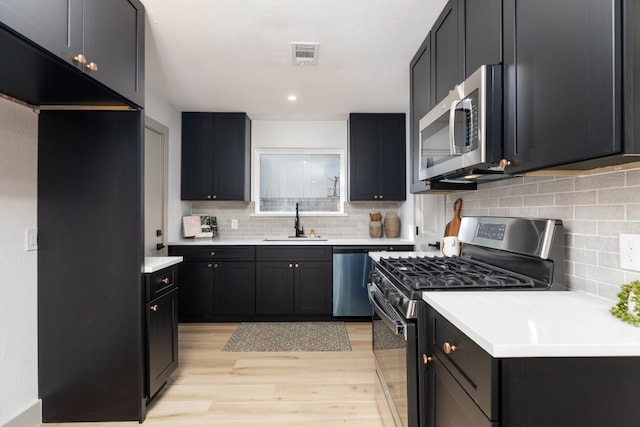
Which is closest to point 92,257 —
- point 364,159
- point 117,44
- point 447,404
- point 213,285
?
point 117,44

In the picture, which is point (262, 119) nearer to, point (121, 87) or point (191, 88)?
point (191, 88)

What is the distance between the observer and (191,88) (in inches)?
119

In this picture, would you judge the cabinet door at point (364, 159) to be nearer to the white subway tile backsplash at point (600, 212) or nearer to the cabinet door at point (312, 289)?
the cabinet door at point (312, 289)

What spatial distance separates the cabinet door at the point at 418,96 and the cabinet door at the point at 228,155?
2072 mm

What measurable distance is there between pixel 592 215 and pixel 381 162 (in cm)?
266

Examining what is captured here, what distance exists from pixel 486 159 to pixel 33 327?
2.50 metres

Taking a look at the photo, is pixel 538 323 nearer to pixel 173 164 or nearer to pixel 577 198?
pixel 577 198

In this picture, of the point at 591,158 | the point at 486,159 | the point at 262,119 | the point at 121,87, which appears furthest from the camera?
the point at 262,119

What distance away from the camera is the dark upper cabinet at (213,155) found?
3748mm

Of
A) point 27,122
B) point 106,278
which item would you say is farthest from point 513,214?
point 27,122

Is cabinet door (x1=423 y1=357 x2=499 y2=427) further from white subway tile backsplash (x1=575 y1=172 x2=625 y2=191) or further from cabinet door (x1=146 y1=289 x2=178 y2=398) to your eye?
cabinet door (x1=146 y1=289 x2=178 y2=398)

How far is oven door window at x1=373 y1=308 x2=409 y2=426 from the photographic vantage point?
1.43m

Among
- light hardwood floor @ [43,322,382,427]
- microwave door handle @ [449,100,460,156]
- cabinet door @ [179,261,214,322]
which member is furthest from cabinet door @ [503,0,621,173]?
cabinet door @ [179,261,214,322]

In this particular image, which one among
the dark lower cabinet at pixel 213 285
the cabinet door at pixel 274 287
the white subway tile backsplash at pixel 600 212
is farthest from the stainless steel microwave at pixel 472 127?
the dark lower cabinet at pixel 213 285
